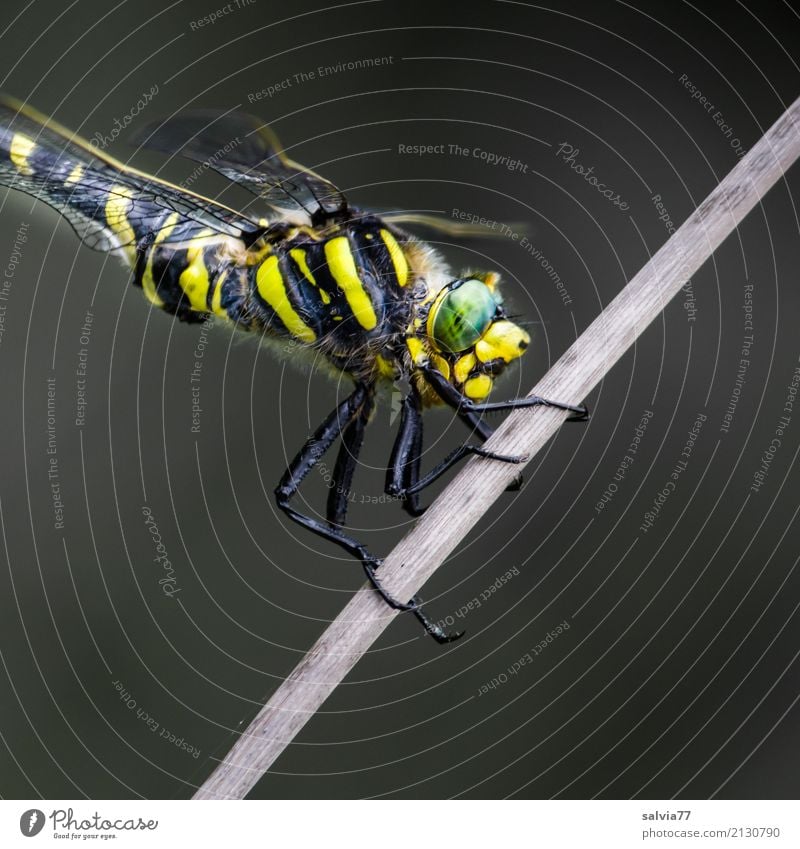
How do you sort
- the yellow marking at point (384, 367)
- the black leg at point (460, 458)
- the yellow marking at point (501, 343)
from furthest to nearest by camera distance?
the yellow marking at point (384, 367), the yellow marking at point (501, 343), the black leg at point (460, 458)

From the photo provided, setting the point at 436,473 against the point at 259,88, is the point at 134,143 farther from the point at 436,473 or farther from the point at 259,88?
the point at 436,473

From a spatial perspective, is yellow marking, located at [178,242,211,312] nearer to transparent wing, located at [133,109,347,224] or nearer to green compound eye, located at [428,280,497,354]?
transparent wing, located at [133,109,347,224]

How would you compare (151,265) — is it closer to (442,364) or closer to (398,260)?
(398,260)

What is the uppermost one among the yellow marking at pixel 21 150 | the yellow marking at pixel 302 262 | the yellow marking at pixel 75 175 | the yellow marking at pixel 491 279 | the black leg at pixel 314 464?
the yellow marking at pixel 491 279

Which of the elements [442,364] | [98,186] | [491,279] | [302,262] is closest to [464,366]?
[442,364]

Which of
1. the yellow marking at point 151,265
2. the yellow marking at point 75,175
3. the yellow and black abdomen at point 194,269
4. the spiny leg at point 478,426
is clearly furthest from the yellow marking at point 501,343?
the yellow marking at point 75,175

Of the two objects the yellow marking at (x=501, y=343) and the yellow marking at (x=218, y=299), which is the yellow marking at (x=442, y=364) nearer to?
the yellow marking at (x=501, y=343)
